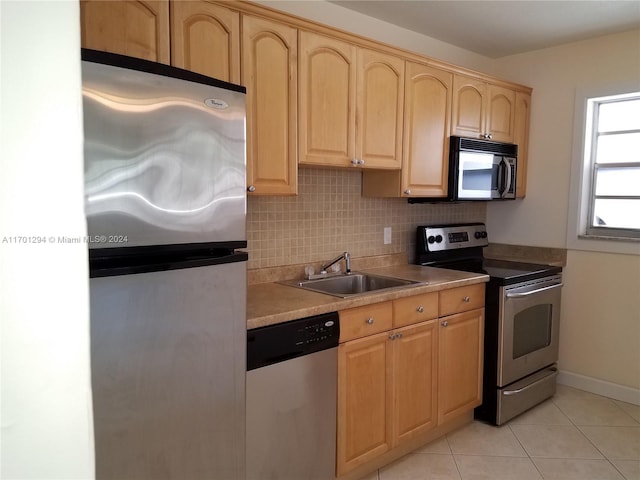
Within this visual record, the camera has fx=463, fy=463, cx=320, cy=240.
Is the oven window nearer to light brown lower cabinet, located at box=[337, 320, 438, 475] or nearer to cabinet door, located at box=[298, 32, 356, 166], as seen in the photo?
light brown lower cabinet, located at box=[337, 320, 438, 475]

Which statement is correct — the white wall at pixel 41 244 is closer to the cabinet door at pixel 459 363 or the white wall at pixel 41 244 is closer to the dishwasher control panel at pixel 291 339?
the dishwasher control panel at pixel 291 339

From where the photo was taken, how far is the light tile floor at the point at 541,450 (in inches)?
92.5

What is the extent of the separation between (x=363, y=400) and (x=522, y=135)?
2458mm

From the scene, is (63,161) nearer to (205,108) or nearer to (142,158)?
(142,158)

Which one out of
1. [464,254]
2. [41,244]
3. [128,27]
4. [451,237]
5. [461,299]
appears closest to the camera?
[41,244]

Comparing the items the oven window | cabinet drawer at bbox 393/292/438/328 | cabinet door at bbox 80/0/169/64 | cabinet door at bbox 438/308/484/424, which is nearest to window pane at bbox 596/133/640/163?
the oven window

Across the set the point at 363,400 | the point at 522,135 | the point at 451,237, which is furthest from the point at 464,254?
the point at 363,400

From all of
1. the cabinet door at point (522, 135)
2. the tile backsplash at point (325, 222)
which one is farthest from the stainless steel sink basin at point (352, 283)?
the cabinet door at point (522, 135)

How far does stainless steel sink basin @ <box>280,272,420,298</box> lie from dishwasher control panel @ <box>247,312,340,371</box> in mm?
504

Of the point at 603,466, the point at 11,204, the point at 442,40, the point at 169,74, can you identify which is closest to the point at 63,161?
the point at 11,204

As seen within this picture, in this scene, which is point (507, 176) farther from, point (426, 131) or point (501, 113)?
point (426, 131)

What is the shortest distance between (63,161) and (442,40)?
3390 millimetres

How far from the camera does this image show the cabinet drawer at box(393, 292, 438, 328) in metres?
2.30

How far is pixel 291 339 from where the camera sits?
1.86 metres
